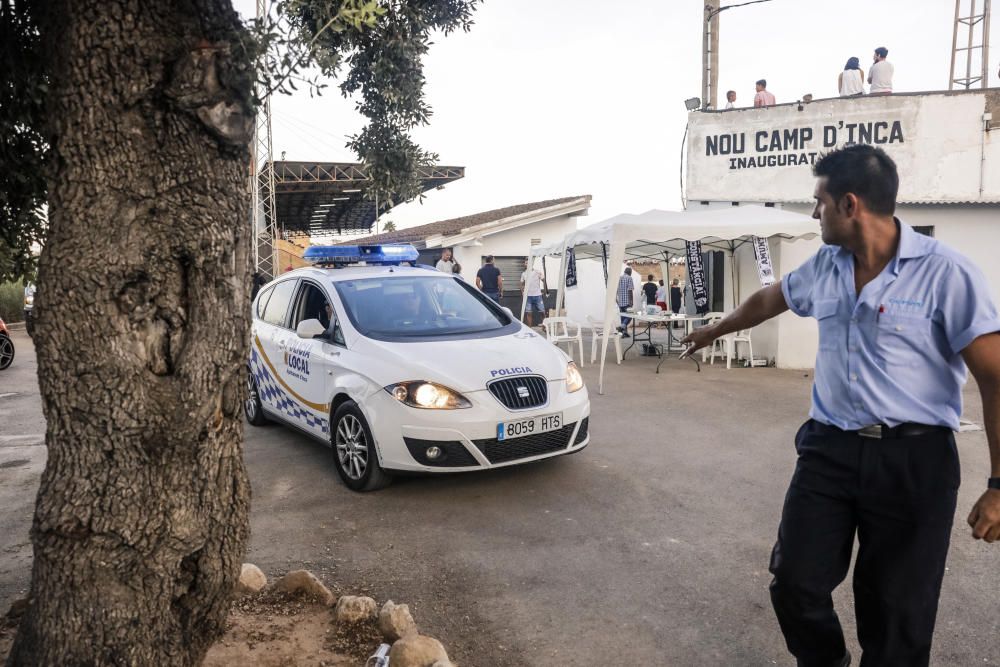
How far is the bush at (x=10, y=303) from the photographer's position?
2316 centimetres

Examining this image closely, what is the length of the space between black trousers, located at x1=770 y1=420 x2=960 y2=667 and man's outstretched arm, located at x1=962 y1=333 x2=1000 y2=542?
10cm

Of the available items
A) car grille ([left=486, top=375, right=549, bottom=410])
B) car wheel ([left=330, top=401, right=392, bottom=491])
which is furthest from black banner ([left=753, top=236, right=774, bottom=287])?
→ car wheel ([left=330, top=401, right=392, bottom=491])

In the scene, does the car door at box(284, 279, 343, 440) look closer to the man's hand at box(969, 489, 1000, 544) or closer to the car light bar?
the car light bar

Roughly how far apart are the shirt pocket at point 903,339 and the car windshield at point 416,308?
12.7ft

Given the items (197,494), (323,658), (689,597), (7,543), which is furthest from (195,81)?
(7,543)

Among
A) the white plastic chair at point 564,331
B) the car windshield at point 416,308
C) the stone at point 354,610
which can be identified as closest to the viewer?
the stone at point 354,610

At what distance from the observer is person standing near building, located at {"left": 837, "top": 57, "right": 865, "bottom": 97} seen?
13.3m

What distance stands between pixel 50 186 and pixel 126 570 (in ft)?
4.01

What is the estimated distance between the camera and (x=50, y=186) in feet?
7.60

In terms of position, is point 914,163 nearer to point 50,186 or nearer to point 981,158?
point 981,158

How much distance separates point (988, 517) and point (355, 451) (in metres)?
4.10

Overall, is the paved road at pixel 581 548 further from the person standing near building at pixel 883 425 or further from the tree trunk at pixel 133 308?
the tree trunk at pixel 133 308

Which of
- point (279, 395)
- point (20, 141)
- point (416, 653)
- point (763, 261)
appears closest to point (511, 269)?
point (763, 261)

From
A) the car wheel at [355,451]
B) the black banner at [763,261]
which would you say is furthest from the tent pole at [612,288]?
the car wheel at [355,451]
